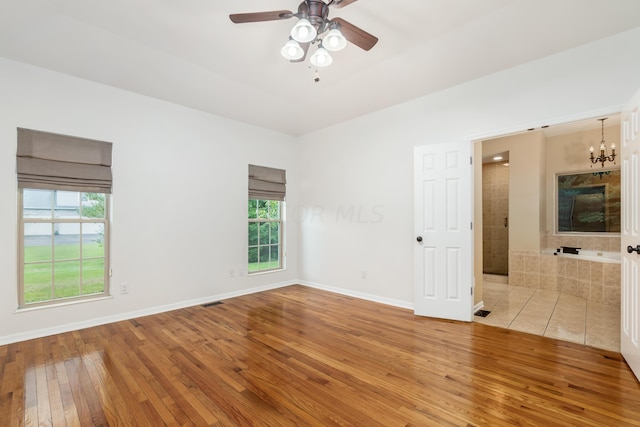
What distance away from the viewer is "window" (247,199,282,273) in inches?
200

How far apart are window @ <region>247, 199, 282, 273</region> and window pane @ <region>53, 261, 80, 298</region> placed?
2.25 metres

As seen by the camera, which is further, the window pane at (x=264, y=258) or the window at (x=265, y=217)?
the window pane at (x=264, y=258)

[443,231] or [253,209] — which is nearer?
[443,231]

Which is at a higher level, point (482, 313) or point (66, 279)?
point (66, 279)

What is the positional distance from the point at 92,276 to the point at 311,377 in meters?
3.04

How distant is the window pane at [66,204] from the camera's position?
3.36m

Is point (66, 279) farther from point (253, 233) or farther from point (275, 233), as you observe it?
point (275, 233)

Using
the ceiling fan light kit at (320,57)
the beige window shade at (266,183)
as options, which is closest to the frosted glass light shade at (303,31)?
the ceiling fan light kit at (320,57)

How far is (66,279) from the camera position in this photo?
3369 mm

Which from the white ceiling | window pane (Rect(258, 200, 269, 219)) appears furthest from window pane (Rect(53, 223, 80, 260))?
window pane (Rect(258, 200, 269, 219))

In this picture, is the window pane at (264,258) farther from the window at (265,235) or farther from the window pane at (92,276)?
the window pane at (92,276)

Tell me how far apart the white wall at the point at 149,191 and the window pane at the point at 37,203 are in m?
0.15

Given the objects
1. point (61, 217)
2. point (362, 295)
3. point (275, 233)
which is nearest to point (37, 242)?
point (61, 217)

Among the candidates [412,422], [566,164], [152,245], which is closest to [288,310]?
[152,245]
